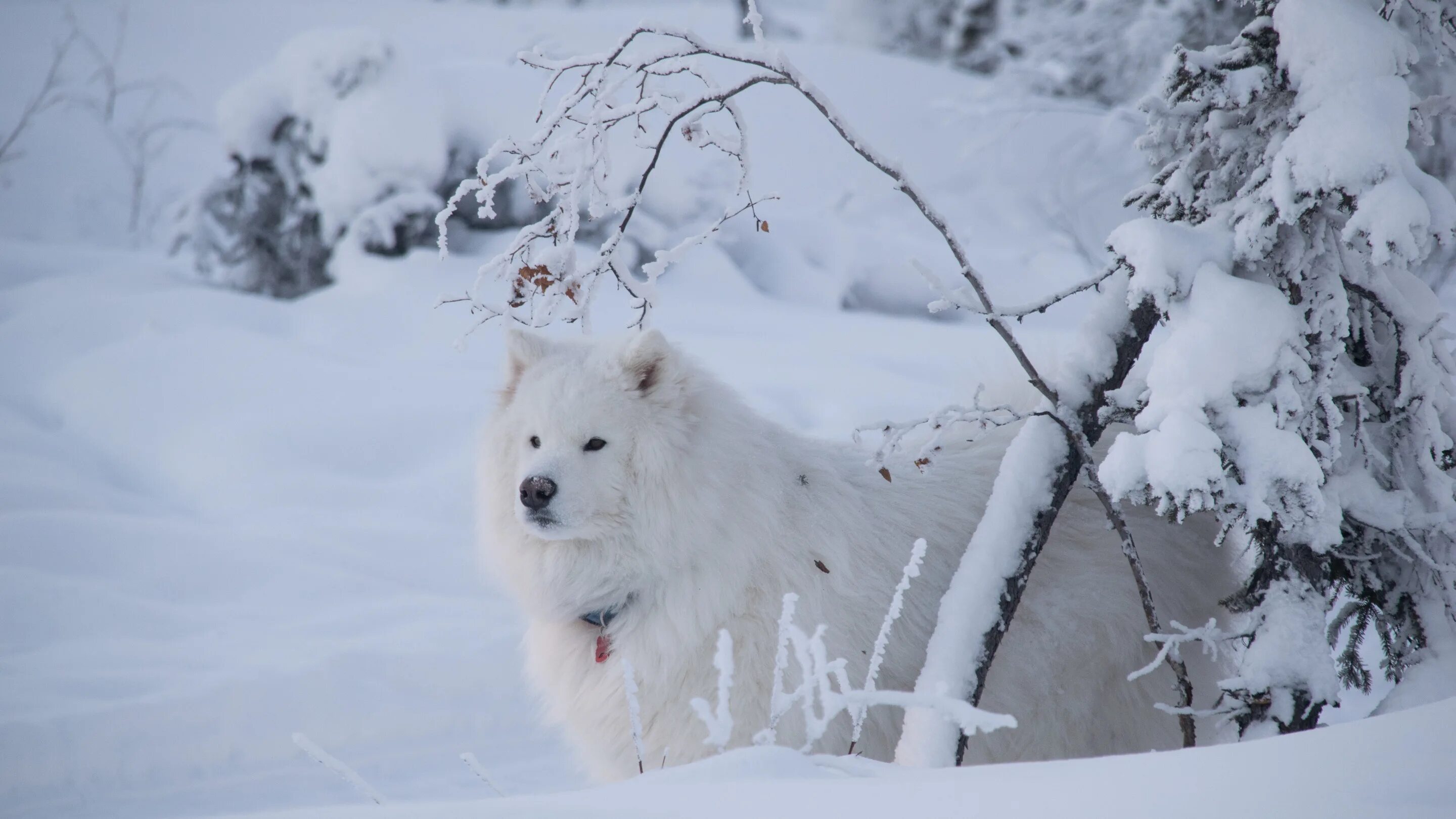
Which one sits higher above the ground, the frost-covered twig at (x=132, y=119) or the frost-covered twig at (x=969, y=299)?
the frost-covered twig at (x=969, y=299)

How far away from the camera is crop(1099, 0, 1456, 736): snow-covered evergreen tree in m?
2.29

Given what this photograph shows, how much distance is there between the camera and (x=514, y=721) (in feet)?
14.5

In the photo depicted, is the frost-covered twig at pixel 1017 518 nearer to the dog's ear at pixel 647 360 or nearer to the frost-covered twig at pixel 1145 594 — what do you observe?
the frost-covered twig at pixel 1145 594

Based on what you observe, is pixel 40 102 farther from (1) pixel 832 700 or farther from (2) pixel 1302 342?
(2) pixel 1302 342

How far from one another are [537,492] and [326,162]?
803cm

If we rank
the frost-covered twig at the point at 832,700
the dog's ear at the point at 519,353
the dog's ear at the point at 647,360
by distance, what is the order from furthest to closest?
the dog's ear at the point at 519,353
the dog's ear at the point at 647,360
the frost-covered twig at the point at 832,700

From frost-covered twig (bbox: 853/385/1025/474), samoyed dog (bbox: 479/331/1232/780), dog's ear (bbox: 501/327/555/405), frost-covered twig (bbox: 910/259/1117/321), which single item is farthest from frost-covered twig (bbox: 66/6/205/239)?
frost-covered twig (bbox: 910/259/1117/321)

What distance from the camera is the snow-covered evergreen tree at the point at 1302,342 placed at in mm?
2285

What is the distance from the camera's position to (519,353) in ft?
11.2

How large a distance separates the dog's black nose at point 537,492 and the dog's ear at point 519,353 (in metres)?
0.55

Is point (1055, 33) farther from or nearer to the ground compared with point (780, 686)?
farther from the ground

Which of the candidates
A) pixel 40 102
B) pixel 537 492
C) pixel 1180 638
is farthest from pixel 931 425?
pixel 40 102

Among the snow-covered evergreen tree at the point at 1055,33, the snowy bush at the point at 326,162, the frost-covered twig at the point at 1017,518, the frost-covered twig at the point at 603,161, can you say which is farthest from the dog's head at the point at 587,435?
the snowy bush at the point at 326,162

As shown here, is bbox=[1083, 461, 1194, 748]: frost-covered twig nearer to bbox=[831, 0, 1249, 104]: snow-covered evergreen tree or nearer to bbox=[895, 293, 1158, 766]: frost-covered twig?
bbox=[895, 293, 1158, 766]: frost-covered twig
